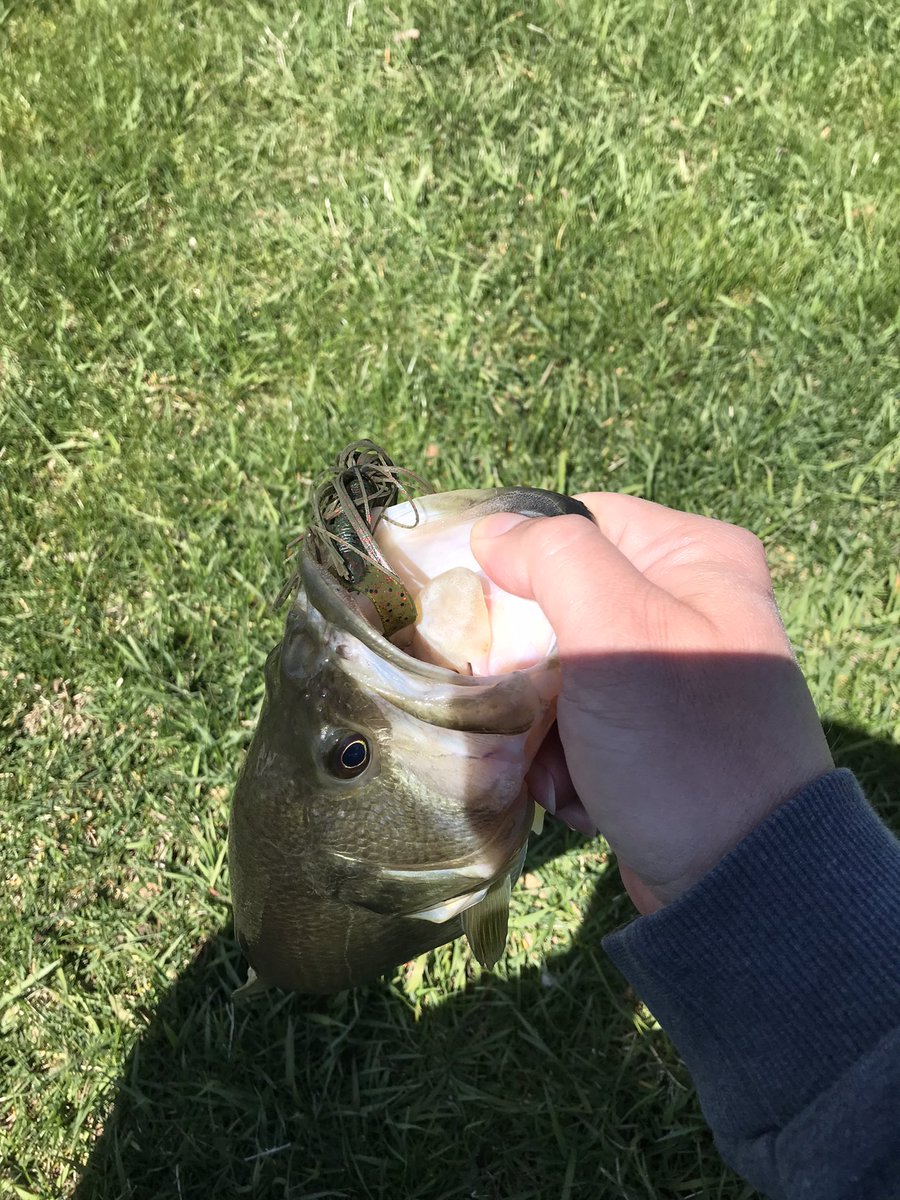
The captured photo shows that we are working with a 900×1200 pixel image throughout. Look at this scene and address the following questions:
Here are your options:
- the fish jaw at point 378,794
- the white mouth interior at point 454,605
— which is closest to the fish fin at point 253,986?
the fish jaw at point 378,794

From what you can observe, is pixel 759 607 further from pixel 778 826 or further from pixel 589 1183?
pixel 589 1183

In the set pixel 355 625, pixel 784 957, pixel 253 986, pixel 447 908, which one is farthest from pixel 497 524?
pixel 253 986

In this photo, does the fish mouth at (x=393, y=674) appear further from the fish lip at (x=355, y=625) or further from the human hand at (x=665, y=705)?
the human hand at (x=665, y=705)

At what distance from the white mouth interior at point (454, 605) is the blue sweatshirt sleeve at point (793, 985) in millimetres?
606

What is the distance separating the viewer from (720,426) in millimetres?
3812

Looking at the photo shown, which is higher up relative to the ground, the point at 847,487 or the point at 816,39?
the point at 816,39

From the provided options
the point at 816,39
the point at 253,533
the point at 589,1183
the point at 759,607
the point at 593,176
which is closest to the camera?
the point at 759,607

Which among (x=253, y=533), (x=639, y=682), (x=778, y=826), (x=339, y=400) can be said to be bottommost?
(x=253, y=533)

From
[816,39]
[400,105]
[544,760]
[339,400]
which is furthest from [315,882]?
[816,39]

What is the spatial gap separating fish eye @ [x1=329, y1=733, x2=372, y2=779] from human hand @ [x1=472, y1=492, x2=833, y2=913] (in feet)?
1.37

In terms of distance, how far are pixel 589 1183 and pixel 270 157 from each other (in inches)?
188

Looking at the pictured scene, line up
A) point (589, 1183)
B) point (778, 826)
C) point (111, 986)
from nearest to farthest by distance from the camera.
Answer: point (778, 826)
point (589, 1183)
point (111, 986)

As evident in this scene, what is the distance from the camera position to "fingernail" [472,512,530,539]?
190 cm

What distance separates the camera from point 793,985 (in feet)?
5.33
